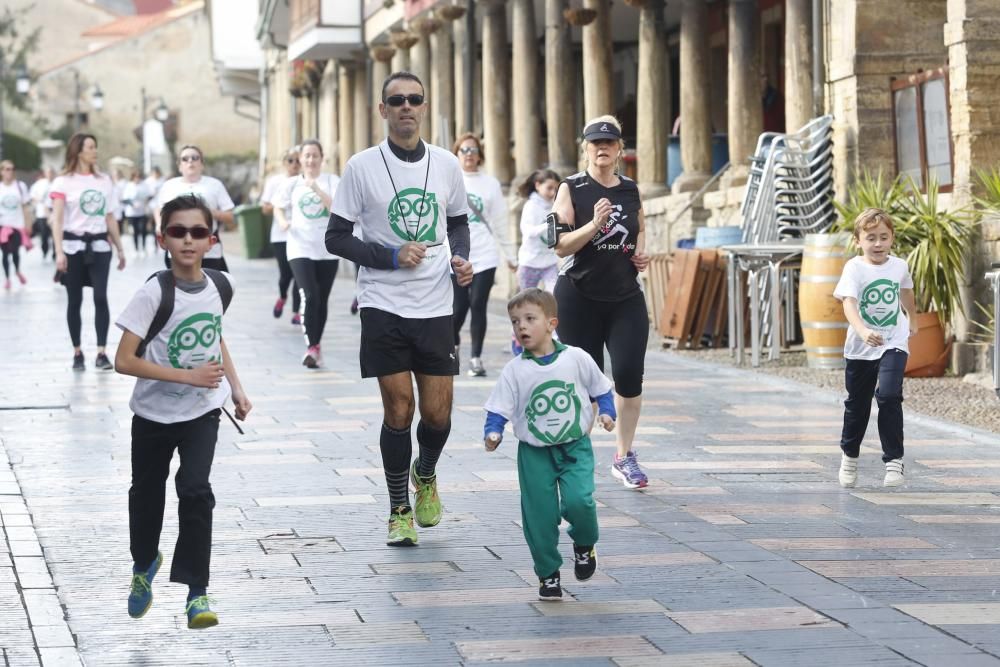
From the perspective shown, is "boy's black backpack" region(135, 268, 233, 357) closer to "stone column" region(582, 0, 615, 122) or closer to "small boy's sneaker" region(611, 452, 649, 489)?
"small boy's sneaker" region(611, 452, 649, 489)

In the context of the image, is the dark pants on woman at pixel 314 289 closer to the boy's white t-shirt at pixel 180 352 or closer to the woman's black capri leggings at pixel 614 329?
the woman's black capri leggings at pixel 614 329

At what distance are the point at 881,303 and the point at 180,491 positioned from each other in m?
3.81

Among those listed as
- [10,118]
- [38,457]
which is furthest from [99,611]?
[10,118]

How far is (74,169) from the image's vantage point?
13547mm

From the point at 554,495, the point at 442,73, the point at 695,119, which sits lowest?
the point at 554,495

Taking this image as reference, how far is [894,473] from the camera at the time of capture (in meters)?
8.23

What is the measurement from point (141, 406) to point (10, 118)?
251ft

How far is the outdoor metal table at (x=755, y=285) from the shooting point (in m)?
13.9

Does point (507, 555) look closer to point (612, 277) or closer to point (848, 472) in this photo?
point (612, 277)

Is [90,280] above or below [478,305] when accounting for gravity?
above

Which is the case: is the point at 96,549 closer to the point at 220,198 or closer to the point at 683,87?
the point at 220,198

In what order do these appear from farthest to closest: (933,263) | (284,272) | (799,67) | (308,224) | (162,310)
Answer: (284,272) → (799,67) → (308,224) → (933,263) → (162,310)

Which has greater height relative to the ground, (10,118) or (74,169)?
(10,118)

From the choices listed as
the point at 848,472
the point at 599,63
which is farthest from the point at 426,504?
the point at 599,63
